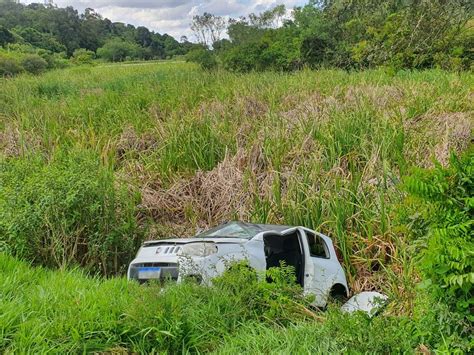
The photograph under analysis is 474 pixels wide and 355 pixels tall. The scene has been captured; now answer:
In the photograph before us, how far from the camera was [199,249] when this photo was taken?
3.64 meters

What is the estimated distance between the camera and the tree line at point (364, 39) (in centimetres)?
1346

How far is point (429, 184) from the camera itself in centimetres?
238

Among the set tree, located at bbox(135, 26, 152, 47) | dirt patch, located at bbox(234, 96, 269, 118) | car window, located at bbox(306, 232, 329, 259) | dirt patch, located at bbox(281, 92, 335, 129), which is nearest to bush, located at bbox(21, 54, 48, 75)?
dirt patch, located at bbox(234, 96, 269, 118)

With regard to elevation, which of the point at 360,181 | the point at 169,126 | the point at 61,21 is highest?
the point at 61,21

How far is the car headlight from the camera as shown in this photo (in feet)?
11.8

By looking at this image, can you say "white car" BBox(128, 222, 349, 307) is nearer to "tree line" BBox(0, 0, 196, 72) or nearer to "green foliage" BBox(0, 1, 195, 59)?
"tree line" BBox(0, 0, 196, 72)

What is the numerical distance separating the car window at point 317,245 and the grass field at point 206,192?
398 millimetres

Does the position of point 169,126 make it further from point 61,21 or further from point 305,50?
point 61,21

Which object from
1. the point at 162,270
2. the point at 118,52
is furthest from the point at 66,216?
the point at 118,52

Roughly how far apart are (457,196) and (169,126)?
5.72 metres

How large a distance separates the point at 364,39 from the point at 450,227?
1656cm

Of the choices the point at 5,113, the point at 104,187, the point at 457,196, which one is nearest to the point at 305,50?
the point at 5,113

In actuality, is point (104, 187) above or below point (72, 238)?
above

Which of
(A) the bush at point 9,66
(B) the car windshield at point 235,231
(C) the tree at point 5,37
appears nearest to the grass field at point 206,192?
(B) the car windshield at point 235,231
